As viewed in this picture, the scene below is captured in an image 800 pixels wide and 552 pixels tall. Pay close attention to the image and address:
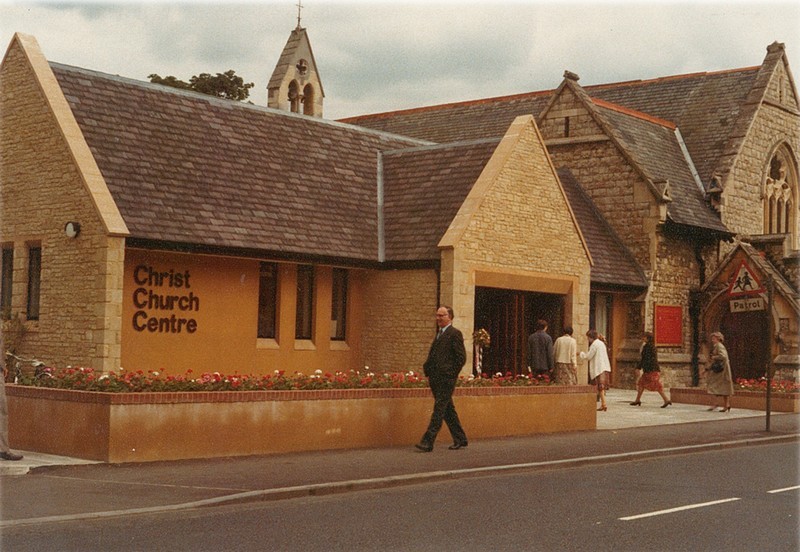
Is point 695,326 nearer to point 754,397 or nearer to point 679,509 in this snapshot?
point 754,397

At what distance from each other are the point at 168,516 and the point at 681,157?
30335mm

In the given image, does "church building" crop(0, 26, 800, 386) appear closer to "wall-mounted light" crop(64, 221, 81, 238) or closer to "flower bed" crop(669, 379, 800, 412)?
"wall-mounted light" crop(64, 221, 81, 238)

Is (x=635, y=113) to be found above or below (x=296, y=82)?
below

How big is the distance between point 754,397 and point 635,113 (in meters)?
13.1

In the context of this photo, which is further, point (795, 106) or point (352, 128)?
point (795, 106)

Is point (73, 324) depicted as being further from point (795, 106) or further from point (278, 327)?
point (795, 106)

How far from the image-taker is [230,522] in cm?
1003

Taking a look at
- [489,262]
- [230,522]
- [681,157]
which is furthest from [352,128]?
[230,522]

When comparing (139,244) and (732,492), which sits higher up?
(139,244)

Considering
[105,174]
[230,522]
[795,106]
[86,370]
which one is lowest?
[230,522]

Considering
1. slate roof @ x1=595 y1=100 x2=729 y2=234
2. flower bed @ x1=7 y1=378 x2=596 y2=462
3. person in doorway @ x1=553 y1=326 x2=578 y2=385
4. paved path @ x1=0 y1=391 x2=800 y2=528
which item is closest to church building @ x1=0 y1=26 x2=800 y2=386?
slate roof @ x1=595 y1=100 x2=729 y2=234

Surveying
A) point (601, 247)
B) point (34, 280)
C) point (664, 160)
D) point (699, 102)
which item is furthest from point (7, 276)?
point (699, 102)

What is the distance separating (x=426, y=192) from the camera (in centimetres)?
2625

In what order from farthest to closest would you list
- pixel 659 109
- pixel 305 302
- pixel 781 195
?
pixel 659 109, pixel 781 195, pixel 305 302
